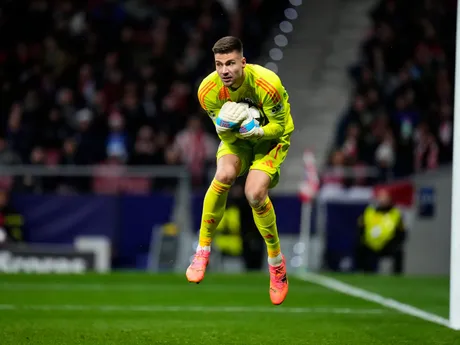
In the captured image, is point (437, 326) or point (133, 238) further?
point (133, 238)

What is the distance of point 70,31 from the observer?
74.6ft

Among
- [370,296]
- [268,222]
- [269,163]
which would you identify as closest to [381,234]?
[370,296]

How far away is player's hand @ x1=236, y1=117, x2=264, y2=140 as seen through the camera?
8.18 metres

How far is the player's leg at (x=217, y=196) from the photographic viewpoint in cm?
855

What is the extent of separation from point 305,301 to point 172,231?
5.68 metres

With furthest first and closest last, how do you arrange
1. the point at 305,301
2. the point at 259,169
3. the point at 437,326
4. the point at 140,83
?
1. the point at 140,83
2. the point at 305,301
3. the point at 437,326
4. the point at 259,169

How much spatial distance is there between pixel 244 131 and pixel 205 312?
3167mm

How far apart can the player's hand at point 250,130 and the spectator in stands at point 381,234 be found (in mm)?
8779

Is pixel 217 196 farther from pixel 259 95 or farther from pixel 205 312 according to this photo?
pixel 205 312

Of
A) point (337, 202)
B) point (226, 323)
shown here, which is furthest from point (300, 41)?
point (226, 323)

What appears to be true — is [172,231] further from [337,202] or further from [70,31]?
[70,31]

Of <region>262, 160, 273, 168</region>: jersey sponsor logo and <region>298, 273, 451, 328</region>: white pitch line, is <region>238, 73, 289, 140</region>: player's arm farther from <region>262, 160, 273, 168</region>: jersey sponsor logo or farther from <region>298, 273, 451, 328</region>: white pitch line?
<region>298, 273, 451, 328</region>: white pitch line

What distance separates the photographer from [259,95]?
8.45 meters

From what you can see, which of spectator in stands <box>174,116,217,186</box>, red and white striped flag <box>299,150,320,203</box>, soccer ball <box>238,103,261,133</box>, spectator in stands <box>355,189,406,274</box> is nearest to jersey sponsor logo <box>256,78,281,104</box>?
soccer ball <box>238,103,261,133</box>
